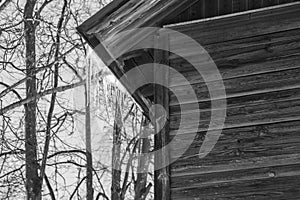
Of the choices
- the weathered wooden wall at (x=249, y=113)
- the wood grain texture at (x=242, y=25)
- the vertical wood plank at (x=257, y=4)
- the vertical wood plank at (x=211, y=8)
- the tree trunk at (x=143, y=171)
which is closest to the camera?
the weathered wooden wall at (x=249, y=113)

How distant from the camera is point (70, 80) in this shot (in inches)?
738

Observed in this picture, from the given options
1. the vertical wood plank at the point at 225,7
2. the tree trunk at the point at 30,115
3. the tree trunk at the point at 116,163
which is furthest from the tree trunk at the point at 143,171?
the vertical wood plank at the point at 225,7

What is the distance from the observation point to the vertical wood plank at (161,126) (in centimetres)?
580

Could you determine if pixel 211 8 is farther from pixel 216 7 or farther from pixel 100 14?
pixel 100 14

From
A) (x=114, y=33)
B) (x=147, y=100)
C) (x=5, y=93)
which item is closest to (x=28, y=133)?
(x=5, y=93)

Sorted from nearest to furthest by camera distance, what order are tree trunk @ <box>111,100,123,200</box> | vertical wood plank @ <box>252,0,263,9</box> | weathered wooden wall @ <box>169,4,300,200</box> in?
weathered wooden wall @ <box>169,4,300,200</box> → vertical wood plank @ <box>252,0,263,9</box> → tree trunk @ <box>111,100,123,200</box>

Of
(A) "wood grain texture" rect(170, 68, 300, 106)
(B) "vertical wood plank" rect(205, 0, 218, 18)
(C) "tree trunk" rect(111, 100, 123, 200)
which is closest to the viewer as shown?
(A) "wood grain texture" rect(170, 68, 300, 106)

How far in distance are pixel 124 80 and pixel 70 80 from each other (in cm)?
1198

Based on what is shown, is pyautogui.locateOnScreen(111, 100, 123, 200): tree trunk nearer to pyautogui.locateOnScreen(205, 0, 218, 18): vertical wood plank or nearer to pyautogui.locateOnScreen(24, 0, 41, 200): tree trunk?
pyautogui.locateOnScreen(24, 0, 41, 200): tree trunk

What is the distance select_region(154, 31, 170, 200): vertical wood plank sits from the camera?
5.80m

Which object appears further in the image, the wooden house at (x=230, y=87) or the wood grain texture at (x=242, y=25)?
the wood grain texture at (x=242, y=25)

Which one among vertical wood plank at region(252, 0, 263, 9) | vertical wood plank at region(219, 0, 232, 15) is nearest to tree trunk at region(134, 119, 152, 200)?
vertical wood plank at region(219, 0, 232, 15)

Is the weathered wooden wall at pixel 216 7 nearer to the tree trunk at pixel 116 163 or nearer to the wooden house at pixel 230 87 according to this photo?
the wooden house at pixel 230 87

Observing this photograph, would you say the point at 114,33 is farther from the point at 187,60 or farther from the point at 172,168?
the point at 172,168
